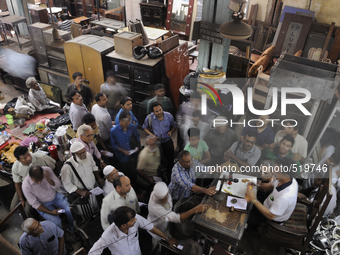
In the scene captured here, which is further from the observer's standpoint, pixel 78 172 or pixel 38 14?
pixel 38 14

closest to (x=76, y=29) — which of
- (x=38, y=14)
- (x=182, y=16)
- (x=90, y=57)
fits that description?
(x=90, y=57)

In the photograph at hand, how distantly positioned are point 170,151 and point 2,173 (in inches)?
103

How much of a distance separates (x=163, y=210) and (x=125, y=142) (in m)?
1.51

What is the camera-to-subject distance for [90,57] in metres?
5.72

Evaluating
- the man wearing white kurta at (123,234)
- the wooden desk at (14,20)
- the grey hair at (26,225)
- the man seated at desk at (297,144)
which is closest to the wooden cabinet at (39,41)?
the wooden desk at (14,20)

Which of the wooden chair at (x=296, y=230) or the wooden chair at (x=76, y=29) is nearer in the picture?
the wooden chair at (x=296, y=230)

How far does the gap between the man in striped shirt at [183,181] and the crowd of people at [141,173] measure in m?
0.01

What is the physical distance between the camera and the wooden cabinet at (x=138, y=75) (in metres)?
5.31

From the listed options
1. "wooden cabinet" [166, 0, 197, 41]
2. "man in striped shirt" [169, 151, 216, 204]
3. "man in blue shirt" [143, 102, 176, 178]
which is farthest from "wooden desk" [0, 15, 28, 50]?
"man in striped shirt" [169, 151, 216, 204]

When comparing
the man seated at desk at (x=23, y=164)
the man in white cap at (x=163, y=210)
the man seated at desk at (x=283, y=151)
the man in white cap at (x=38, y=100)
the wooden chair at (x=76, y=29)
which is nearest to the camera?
the man in white cap at (x=163, y=210)

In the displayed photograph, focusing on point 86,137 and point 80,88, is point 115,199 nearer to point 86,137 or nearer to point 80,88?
point 86,137

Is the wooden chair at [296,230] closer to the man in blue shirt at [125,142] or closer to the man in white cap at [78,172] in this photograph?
the man in blue shirt at [125,142]

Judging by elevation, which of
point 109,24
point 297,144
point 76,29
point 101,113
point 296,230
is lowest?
point 296,230

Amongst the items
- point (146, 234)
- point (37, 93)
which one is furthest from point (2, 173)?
point (146, 234)
